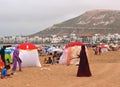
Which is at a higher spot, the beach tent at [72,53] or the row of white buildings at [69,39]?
the beach tent at [72,53]

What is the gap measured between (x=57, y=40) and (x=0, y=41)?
125 ft

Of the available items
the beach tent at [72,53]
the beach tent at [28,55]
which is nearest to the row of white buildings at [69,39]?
the beach tent at [72,53]

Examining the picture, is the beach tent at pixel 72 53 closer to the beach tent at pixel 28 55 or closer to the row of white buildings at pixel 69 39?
the beach tent at pixel 28 55

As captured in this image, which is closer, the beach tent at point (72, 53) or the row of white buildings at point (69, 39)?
the beach tent at point (72, 53)

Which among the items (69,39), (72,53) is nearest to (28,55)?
(72,53)

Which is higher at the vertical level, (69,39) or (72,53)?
(72,53)

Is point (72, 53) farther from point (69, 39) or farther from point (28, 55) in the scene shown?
point (69, 39)

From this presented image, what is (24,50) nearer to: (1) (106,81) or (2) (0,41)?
(1) (106,81)

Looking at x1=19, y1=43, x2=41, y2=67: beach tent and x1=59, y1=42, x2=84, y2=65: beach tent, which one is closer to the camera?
x1=19, y1=43, x2=41, y2=67: beach tent

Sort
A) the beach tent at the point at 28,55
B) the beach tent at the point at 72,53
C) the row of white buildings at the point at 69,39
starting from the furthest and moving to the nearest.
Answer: the row of white buildings at the point at 69,39 < the beach tent at the point at 72,53 < the beach tent at the point at 28,55

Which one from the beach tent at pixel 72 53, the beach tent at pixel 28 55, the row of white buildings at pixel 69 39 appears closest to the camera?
the beach tent at pixel 28 55

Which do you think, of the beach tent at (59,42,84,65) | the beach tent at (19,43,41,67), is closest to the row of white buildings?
the beach tent at (59,42,84,65)

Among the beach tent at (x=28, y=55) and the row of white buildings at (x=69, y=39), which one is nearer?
the beach tent at (x=28, y=55)

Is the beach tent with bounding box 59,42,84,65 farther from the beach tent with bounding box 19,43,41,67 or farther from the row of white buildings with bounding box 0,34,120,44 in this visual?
the row of white buildings with bounding box 0,34,120,44
